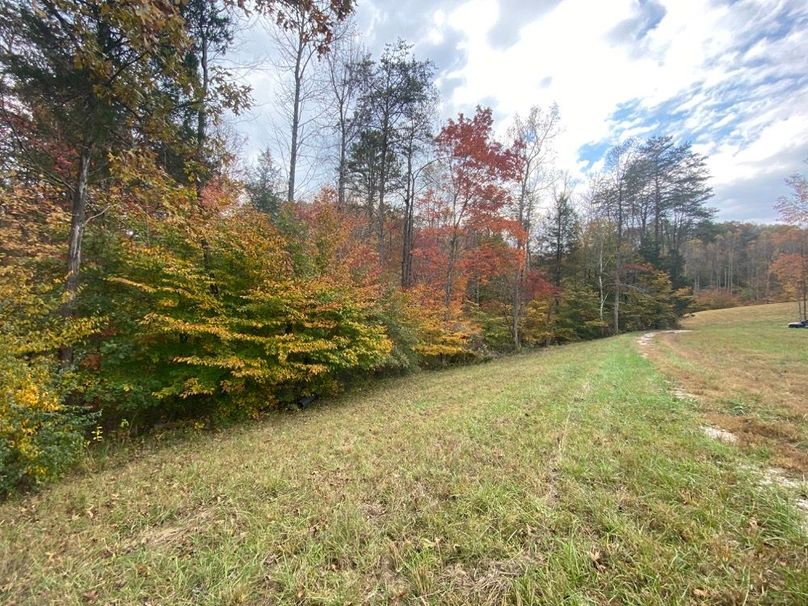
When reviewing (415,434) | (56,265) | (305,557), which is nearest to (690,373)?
(415,434)

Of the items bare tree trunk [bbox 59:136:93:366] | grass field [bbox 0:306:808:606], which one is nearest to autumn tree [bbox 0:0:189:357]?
bare tree trunk [bbox 59:136:93:366]

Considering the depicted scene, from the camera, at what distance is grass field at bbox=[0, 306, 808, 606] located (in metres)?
1.71

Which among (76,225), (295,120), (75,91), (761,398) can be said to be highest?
(295,120)

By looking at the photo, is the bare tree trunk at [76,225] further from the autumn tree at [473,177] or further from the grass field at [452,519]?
the autumn tree at [473,177]

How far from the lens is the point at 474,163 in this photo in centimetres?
1402

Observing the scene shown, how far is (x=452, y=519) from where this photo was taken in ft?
7.36

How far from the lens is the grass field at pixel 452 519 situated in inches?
67.2

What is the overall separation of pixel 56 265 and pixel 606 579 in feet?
29.1

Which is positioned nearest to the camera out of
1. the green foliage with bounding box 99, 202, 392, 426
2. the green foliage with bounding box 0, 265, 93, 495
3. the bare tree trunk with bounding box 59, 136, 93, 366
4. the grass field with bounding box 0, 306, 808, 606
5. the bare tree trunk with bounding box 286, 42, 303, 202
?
the grass field with bounding box 0, 306, 808, 606

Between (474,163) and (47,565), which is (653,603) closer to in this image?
(47,565)

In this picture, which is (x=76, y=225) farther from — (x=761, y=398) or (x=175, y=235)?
(x=761, y=398)

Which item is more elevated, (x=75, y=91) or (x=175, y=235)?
(x=75, y=91)

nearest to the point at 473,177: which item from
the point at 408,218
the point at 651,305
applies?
the point at 408,218

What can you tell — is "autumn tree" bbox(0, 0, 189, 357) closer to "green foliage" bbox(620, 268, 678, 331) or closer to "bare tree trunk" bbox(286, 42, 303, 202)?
Answer: "bare tree trunk" bbox(286, 42, 303, 202)
